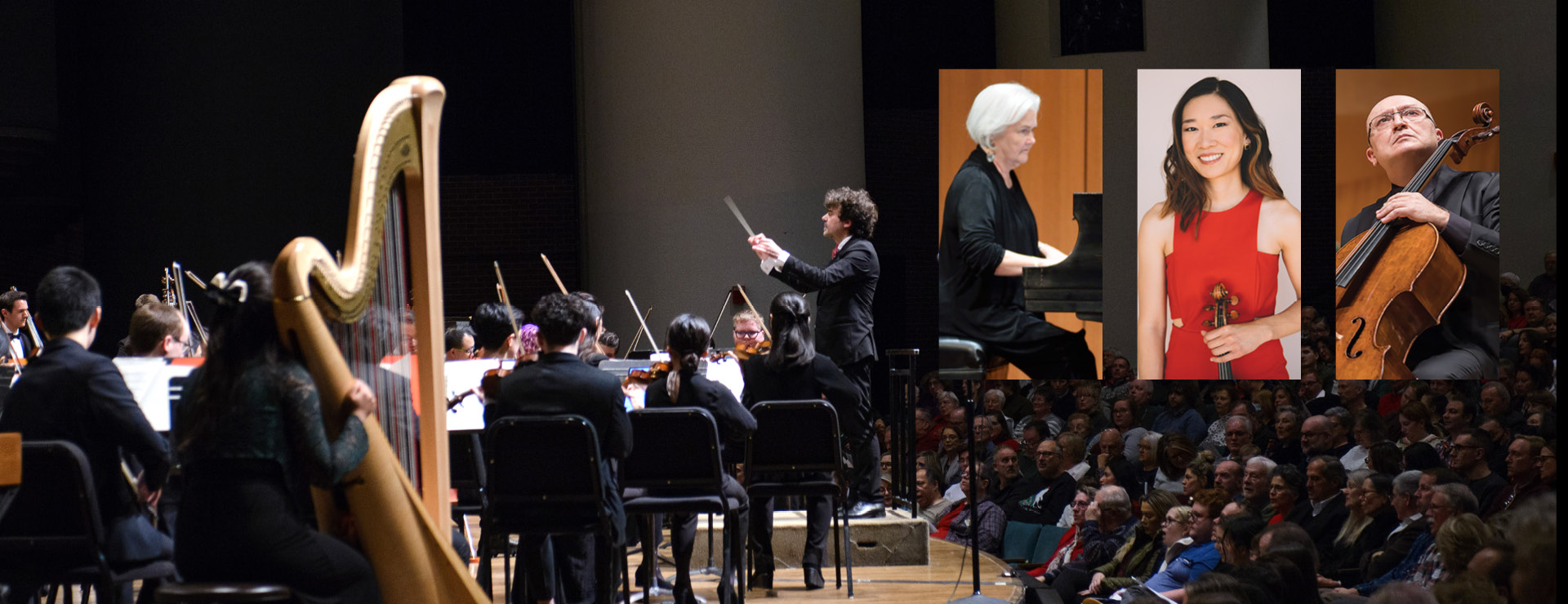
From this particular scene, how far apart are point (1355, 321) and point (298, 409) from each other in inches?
235

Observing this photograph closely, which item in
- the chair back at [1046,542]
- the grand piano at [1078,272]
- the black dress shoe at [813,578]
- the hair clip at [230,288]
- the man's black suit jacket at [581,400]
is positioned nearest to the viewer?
the hair clip at [230,288]

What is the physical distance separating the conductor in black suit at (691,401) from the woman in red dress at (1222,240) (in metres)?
3.37

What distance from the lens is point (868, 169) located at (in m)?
10.9

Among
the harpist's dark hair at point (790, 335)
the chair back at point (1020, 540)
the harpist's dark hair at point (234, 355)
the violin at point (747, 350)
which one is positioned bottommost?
the chair back at point (1020, 540)

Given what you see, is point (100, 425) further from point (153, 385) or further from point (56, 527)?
point (153, 385)

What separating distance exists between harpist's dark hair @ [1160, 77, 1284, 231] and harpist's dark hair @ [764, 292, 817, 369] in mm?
2886

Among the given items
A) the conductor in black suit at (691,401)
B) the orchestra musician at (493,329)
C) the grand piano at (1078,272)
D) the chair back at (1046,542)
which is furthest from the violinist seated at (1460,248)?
the orchestra musician at (493,329)

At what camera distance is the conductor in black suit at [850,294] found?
514cm

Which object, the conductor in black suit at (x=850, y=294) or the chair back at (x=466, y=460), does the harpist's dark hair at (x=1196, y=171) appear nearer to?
the conductor in black suit at (x=850, y=294)

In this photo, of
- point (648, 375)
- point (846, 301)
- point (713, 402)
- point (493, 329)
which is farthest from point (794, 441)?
point (493, 329)

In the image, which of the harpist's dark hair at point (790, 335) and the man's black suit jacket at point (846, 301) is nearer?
the harpist's dark hair at point (790, 335)

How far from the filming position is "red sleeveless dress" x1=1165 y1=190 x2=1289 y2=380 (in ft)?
22.2

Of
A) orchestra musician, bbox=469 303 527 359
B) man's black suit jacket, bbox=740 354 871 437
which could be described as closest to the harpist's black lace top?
man's black suit jacket, bbox=740 354 871 437

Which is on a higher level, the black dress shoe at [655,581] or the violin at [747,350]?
the violin at [747,350]
